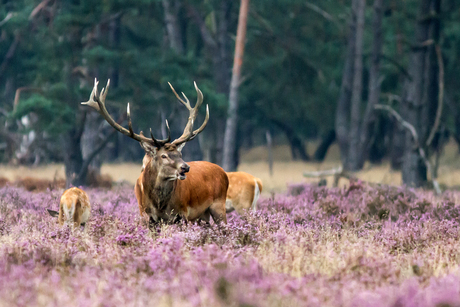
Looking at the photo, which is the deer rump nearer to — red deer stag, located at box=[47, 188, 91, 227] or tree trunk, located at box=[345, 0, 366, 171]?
red deer stag, located at box=[47, 188, 91, 227]

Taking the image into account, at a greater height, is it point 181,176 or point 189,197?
point 181,176

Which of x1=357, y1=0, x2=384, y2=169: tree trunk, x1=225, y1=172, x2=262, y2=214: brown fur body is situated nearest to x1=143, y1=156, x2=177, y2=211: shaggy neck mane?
x1=225, y1=172, x2=262, y2=214: brown fur body

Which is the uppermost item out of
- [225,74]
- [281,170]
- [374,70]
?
[374,70]

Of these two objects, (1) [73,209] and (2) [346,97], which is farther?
(2) [346,97]

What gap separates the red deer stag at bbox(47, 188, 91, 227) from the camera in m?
7.66

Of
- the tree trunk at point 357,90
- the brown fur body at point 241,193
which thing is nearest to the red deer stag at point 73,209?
the brown fur body at point 241,193

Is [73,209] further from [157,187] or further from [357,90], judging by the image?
[357,90]

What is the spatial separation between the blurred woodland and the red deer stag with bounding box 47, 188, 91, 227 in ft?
22.9

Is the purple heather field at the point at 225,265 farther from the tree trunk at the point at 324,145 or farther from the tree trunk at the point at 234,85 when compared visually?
the tree trunk at the point at 324,145

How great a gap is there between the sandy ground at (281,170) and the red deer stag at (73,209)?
6.47 m

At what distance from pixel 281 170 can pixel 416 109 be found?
11.5 m

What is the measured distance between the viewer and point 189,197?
7.24 meters

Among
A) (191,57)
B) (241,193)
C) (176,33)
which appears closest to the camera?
(241,193)

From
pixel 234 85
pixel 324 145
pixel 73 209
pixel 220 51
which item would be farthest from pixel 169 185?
pixel 324 145
